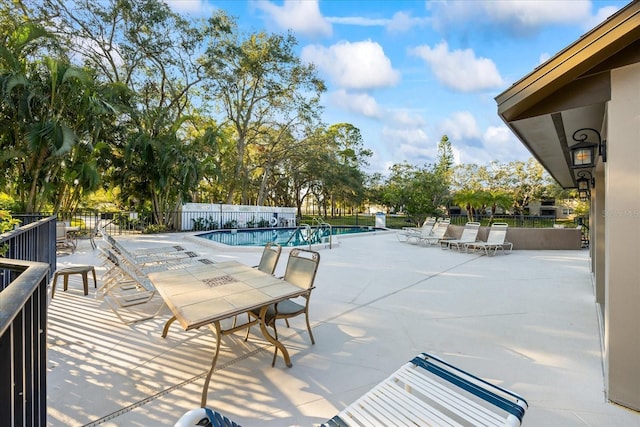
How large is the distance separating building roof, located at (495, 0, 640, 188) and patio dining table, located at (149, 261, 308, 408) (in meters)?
2.68

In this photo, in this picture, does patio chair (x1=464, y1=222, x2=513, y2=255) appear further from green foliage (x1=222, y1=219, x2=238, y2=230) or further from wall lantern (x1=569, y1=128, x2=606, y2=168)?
green foliage (x1=222, y1=219, x2=238, y2=230)

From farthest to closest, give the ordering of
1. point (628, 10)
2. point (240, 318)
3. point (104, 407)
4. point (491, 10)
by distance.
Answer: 1. point (491, 10)
2. point (240, 318)
3. point (104, 407)
4. point (628, 10)

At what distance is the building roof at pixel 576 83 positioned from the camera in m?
2.16

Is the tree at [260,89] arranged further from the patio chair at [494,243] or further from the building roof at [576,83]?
the building roof at [576,83]

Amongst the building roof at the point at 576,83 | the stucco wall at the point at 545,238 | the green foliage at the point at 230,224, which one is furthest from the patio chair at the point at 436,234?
the green foliage at the point at 230,224

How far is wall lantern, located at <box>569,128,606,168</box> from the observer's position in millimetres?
3455

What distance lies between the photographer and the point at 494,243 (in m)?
9.73

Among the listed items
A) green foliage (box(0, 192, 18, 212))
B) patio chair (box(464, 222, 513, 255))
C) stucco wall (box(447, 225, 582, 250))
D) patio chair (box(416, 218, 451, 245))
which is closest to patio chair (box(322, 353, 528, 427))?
green foliage (box(0, 192, 18, 212))

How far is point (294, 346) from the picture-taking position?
328cm

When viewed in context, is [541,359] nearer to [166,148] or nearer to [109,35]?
[166,148]

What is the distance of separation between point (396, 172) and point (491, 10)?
22.5m

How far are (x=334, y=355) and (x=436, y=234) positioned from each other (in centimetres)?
992

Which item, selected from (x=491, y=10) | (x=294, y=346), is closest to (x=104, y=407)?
(x=294, y=346)

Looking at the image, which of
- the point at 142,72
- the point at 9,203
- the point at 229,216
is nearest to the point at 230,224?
the point at 229,216
